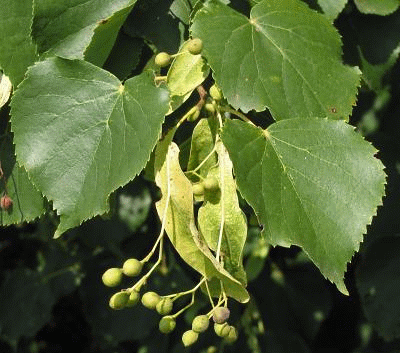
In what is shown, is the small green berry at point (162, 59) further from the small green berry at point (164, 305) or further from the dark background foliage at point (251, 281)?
the dark background foliage at point (251, 281)

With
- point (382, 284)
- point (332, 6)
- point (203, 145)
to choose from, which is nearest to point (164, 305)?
point (203, 145)

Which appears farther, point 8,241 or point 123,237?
point 8,241

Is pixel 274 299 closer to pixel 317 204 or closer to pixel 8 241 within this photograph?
pixel 8 241

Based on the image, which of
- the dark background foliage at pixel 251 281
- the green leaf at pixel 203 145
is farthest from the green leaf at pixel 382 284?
the green leaf at pixel 203 145

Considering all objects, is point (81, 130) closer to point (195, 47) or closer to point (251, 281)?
point (195, 47)

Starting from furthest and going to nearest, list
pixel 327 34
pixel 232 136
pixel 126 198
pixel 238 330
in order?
1. pixel 238 330
2. pixel 126 198
3. pixel 327 34
4. pixel 232 136

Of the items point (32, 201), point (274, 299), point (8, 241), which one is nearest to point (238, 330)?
point (274, 299)

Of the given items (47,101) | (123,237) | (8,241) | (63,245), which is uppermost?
(47,101)
